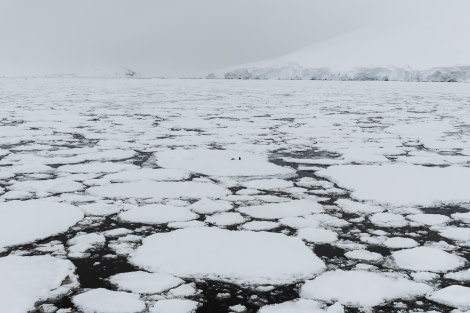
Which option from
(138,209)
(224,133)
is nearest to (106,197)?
(138,209)

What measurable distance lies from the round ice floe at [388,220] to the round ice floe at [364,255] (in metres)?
0.47

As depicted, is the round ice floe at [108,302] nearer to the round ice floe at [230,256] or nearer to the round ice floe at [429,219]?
the round ice floe at [230,256]

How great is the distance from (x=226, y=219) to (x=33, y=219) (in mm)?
1059

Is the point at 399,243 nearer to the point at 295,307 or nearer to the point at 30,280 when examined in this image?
the point at 295,307

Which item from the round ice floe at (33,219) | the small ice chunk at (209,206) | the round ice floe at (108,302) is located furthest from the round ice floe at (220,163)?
the round ice floe at (108,302)

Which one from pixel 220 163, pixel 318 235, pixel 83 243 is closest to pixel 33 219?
pixel 83 243

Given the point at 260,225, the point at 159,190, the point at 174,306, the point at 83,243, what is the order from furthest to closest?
the point at 159,190 < the point at 260,225 < the point at 83,243 < the point at 174,306

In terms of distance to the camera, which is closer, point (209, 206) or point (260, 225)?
point (260, 225)

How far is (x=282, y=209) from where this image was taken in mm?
2984

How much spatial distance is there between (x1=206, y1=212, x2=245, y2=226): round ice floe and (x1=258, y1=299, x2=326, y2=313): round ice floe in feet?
3.15

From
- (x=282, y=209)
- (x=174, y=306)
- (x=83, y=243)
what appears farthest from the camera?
(x=282, y=209)

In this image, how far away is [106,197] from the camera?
324cm

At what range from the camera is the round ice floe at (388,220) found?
107 inches

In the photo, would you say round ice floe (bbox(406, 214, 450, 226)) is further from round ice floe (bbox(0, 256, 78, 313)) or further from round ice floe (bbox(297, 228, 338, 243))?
round ice floe (bbox(0, 256, 78, 313))
